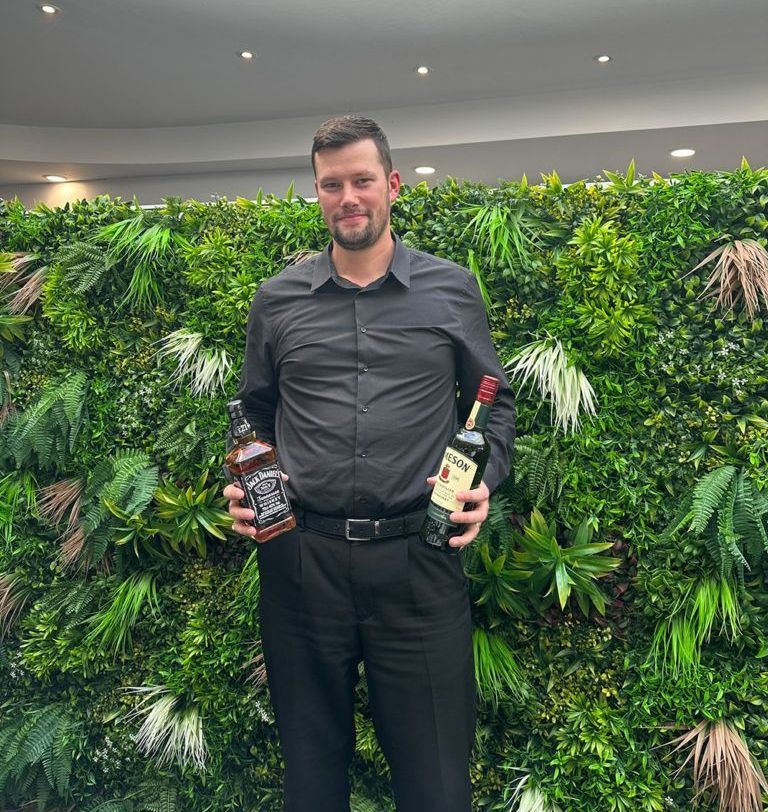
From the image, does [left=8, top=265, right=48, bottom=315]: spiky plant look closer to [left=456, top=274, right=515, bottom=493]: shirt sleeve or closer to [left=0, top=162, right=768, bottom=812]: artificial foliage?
[left=0, top=162, right=768, bottom=812]: artificial foliage

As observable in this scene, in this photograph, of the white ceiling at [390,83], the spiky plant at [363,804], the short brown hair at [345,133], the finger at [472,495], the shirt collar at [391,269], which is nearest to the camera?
the finger at [472,495]

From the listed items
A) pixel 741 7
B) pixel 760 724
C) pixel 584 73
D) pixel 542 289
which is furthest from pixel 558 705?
pixel 584 73

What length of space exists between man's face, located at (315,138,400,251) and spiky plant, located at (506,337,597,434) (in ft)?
1.84

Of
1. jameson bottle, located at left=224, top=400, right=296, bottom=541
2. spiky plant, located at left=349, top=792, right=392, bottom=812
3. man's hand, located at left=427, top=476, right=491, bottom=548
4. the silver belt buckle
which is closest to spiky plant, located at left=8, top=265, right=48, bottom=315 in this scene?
jameson bottle, located at left=224, top=400, right=296, bottom=541

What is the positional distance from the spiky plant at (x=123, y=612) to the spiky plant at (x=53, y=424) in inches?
17.5

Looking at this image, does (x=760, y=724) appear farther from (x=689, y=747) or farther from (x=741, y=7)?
(x=741, y=7)

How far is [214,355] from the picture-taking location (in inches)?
77.7

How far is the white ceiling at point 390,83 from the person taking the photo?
17.8 feet

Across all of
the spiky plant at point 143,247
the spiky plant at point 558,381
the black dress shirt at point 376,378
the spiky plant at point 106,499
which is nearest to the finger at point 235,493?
the black dress shirt at point 376,378

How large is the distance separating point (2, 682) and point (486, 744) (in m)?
1.61

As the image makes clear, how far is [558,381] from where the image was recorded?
68.0 inches

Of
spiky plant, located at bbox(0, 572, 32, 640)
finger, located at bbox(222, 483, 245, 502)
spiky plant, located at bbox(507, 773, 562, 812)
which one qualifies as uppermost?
finger, located at bbox(222, 483, 245, 502)

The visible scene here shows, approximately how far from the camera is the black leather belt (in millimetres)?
1404

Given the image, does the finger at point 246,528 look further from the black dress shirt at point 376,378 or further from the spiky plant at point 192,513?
the spiky plant at point 192,513
